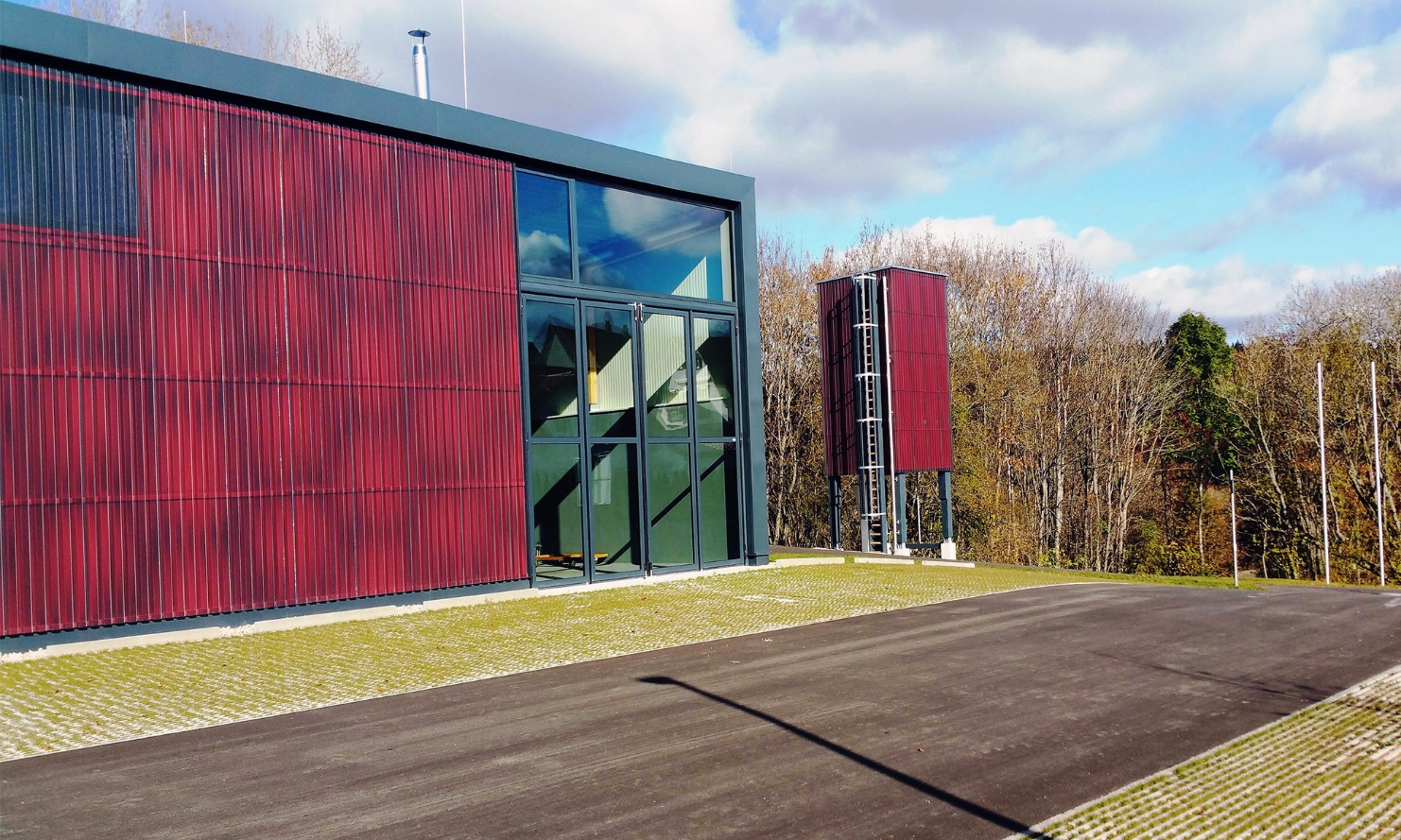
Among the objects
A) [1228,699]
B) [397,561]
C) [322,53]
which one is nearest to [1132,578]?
[1228,699]

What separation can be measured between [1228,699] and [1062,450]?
30102mm

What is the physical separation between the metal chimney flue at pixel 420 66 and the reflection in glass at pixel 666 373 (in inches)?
207

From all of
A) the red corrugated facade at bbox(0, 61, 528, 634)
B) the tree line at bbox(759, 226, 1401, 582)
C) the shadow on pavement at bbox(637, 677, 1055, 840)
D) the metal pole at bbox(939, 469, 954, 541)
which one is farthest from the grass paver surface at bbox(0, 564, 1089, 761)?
the tree line at bbox(759, 226, 1401, 582)

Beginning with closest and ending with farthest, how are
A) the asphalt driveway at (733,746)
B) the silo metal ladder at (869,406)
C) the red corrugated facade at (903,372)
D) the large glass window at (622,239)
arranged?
1. the asphalt driveway at (733,746)
2. the large glass window at (622,239)
3. the silo metal ladder at (869,406)
4. the red corrugated facade at (903,372)

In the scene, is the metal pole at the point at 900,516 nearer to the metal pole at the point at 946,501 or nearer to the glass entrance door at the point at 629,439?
the metal pole at the point at 946,501

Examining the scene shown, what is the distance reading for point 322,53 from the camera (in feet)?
90.5

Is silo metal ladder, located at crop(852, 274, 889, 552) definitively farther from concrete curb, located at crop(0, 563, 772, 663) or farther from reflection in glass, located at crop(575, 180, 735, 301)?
concrete curb, located at crop(0, 563, 772, 663)

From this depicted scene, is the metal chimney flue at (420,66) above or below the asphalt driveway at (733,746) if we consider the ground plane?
above

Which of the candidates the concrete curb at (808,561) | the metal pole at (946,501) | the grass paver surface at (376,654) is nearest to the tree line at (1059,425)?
the metal pole at (946,501)

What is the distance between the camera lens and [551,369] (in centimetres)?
1555

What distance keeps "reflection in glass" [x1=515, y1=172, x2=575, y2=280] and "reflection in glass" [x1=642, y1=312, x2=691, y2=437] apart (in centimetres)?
198

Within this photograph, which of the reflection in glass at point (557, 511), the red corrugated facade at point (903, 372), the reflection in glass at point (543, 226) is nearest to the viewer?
the reflection in glass at point (557, 511)

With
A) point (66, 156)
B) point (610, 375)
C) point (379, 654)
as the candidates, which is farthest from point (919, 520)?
point (66, 156)

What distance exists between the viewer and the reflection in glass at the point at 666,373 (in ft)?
55.5
